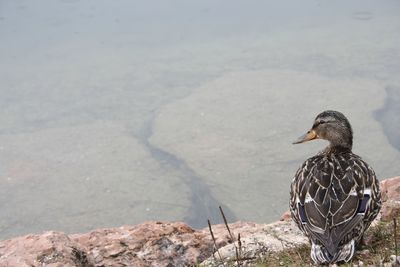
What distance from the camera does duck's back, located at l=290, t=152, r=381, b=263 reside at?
3025 mm

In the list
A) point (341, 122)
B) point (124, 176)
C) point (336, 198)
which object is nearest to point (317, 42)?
point (124, 176)

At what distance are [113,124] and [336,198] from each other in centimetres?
539

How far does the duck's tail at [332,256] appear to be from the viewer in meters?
2.99

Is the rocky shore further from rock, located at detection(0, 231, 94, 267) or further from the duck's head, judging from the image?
the duck's head

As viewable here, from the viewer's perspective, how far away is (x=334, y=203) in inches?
123

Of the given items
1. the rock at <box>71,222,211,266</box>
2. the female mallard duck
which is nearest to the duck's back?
the female mallard duck

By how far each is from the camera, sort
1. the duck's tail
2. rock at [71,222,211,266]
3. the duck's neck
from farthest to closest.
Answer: the duck's neck, rock at [71,222,211,266], the duck's tail

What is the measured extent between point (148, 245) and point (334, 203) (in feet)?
4.25

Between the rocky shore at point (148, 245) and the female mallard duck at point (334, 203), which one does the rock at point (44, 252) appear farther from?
the female mallard duck at point (334, 203)

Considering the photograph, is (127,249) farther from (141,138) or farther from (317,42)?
(317,42)

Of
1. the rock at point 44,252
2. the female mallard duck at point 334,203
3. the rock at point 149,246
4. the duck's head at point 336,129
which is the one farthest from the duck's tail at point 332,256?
the rock at point 44,252

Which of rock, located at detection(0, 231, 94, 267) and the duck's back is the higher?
the duck's back

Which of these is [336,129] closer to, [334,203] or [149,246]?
[334,203]

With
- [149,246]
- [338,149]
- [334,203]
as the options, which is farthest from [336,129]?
[149,246]
